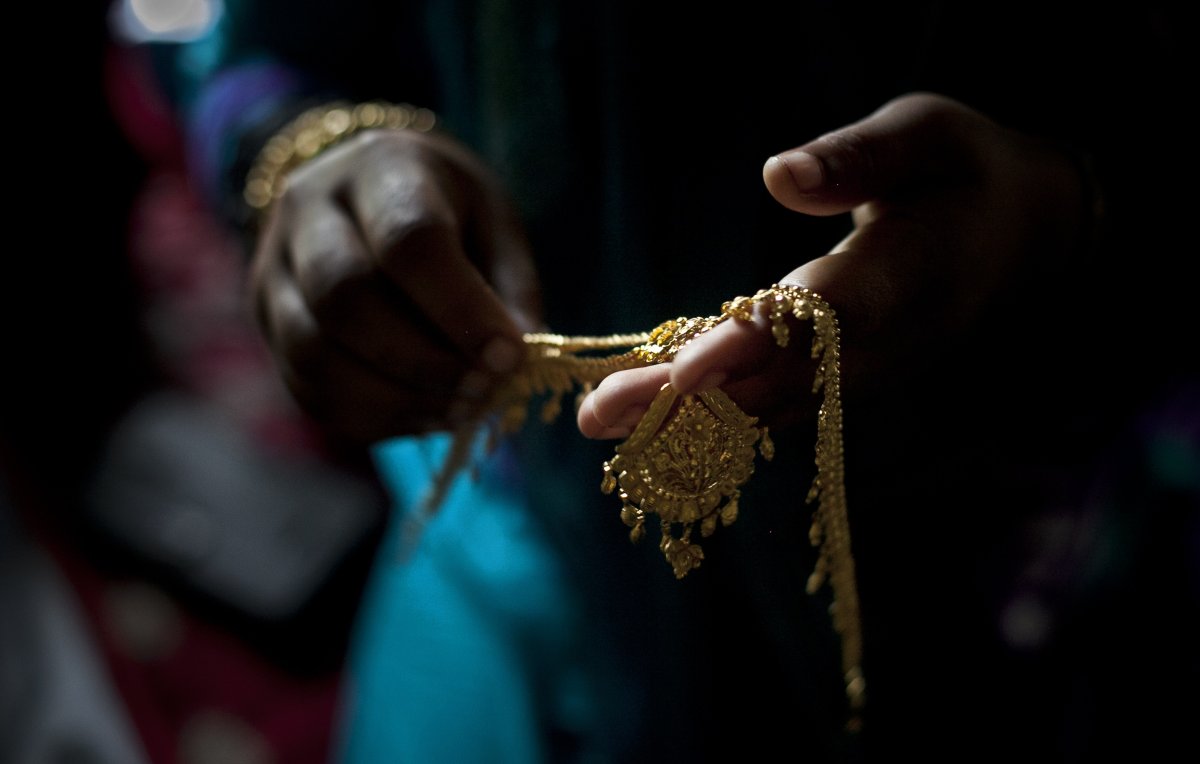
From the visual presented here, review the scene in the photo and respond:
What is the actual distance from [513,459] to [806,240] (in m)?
0.28

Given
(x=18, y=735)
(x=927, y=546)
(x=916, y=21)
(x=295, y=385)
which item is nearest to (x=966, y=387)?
(x=927, y=546)

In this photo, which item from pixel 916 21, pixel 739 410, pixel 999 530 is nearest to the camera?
pixel 739 410

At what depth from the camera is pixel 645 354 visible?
0.34m

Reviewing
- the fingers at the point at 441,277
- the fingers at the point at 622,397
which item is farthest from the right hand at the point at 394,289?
the fingers at the point at 622,397

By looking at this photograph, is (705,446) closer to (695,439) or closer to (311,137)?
(695,439)

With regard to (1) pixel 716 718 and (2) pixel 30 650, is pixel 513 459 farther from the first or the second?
(2) pixel 30 650

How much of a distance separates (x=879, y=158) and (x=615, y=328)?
0.18m

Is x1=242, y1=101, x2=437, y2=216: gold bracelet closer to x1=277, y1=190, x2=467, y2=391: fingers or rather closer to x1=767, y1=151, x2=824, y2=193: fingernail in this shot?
x1=277, y1=190, x2=467, y2=391: fingers

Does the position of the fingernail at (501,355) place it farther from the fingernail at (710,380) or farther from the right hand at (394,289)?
the fingernail at (710,380)

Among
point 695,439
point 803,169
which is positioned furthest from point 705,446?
point 803,169

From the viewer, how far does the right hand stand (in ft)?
1.30

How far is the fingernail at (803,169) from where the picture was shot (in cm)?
31

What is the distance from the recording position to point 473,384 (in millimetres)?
434

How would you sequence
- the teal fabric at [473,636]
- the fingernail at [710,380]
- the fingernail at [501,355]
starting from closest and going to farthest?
1. the fingernail at [710,380]
2. the fingernail at [501,355]
3. the teal fabric at [473,636]
